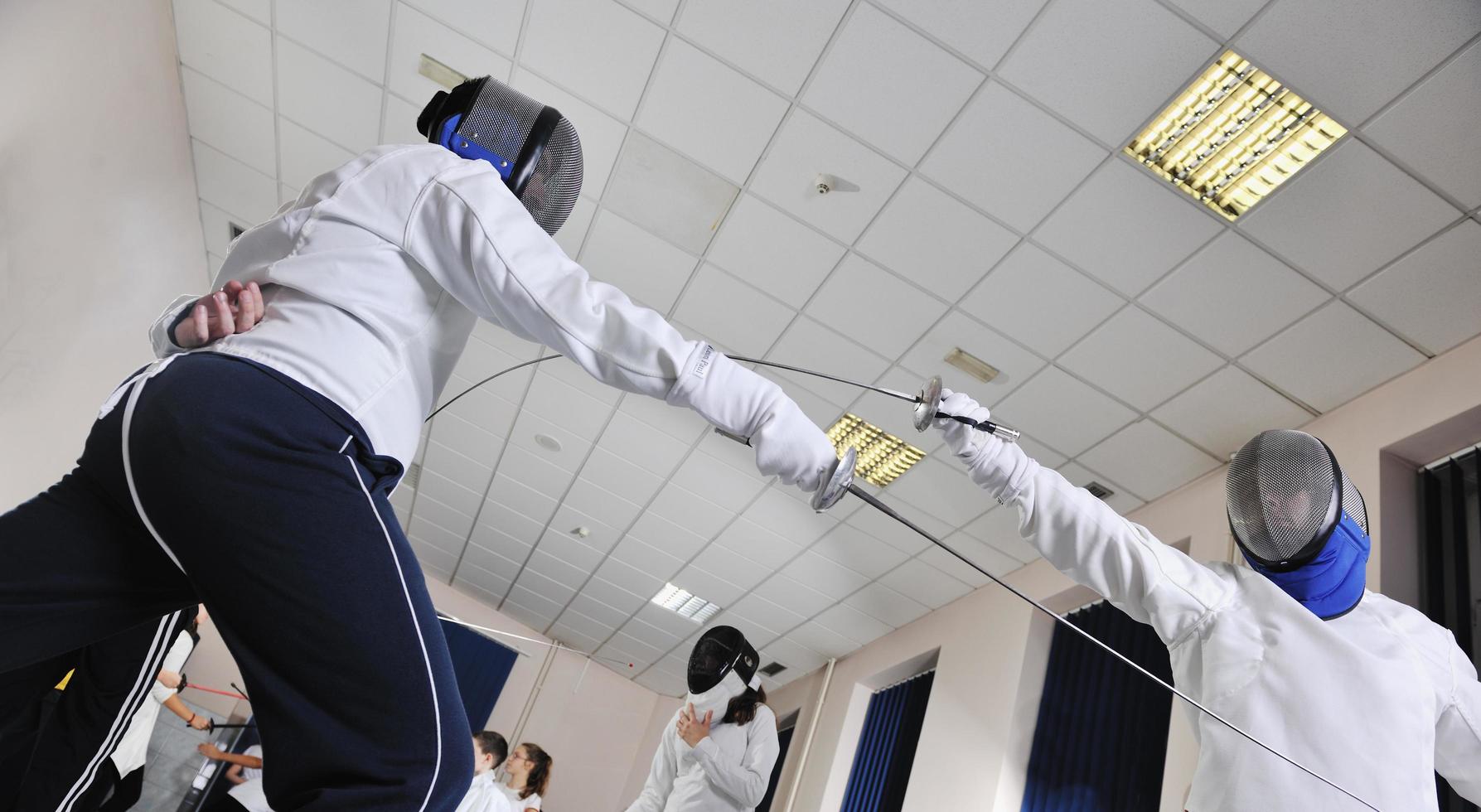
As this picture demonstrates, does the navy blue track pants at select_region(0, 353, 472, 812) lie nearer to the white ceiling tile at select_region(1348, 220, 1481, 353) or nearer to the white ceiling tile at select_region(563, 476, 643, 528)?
the white ceiling tile at select_region(1348, 220, 1481, 353)

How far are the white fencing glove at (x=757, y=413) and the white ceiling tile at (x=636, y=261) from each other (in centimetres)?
292

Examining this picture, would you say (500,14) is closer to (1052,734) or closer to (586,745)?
(1052,734)

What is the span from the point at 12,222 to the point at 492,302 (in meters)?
3.06

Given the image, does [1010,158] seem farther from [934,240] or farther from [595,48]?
[595,48]

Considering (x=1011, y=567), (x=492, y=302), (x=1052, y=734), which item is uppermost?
(x=1011, y=567)

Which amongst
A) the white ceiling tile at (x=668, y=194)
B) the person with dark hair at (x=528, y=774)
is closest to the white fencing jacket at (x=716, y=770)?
the person with dark hair at (x=528, y=774)

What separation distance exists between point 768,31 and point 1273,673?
2.37 meters

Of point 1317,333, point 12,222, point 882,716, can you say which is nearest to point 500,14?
point 12,222

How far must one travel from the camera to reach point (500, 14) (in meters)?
3.27

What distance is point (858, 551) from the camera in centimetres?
546

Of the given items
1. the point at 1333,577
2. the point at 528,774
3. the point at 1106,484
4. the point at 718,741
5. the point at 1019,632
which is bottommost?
the point at 528,774

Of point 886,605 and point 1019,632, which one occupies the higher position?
point 886,605

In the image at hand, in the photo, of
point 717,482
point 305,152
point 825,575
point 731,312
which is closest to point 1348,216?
point 731,312

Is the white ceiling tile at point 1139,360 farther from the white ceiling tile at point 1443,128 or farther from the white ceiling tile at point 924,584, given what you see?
the white ceiling tile at point 924,584
